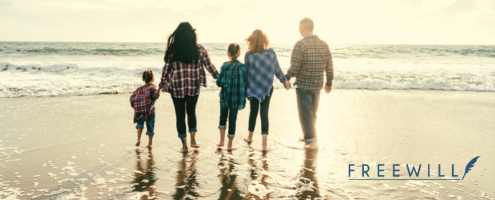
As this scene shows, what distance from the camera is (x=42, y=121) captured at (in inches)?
212

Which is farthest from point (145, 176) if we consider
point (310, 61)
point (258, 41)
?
point (310, 61)

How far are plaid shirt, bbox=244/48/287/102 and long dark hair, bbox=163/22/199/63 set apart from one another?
71 cm

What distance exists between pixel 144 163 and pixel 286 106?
414 centimetres

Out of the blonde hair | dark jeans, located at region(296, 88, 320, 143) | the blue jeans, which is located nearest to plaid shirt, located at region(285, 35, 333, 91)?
dark jeans, located at region(296, 88, 320, 143)

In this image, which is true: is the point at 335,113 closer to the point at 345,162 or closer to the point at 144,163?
the point at 345,162

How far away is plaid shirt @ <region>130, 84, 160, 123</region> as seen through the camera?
403cm

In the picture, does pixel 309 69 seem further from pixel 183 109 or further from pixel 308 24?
pixel 183 109

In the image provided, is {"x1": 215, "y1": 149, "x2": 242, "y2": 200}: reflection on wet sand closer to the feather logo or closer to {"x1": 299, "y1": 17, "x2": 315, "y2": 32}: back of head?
{"x1": 299, "y1": 17, "x2": 315, "y2": 32}: back of head

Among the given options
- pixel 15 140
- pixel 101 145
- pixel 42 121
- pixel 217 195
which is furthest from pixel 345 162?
pixel 42 121

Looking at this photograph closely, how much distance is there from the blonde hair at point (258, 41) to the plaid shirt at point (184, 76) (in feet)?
1.94

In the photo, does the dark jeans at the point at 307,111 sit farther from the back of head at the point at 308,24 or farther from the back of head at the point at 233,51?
the back of head at the point at 233,51

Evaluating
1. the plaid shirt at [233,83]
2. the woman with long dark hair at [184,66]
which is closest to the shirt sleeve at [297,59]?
the plaid shirt at [233,83]

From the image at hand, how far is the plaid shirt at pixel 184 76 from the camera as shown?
145 inches

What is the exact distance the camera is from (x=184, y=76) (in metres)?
3.69
